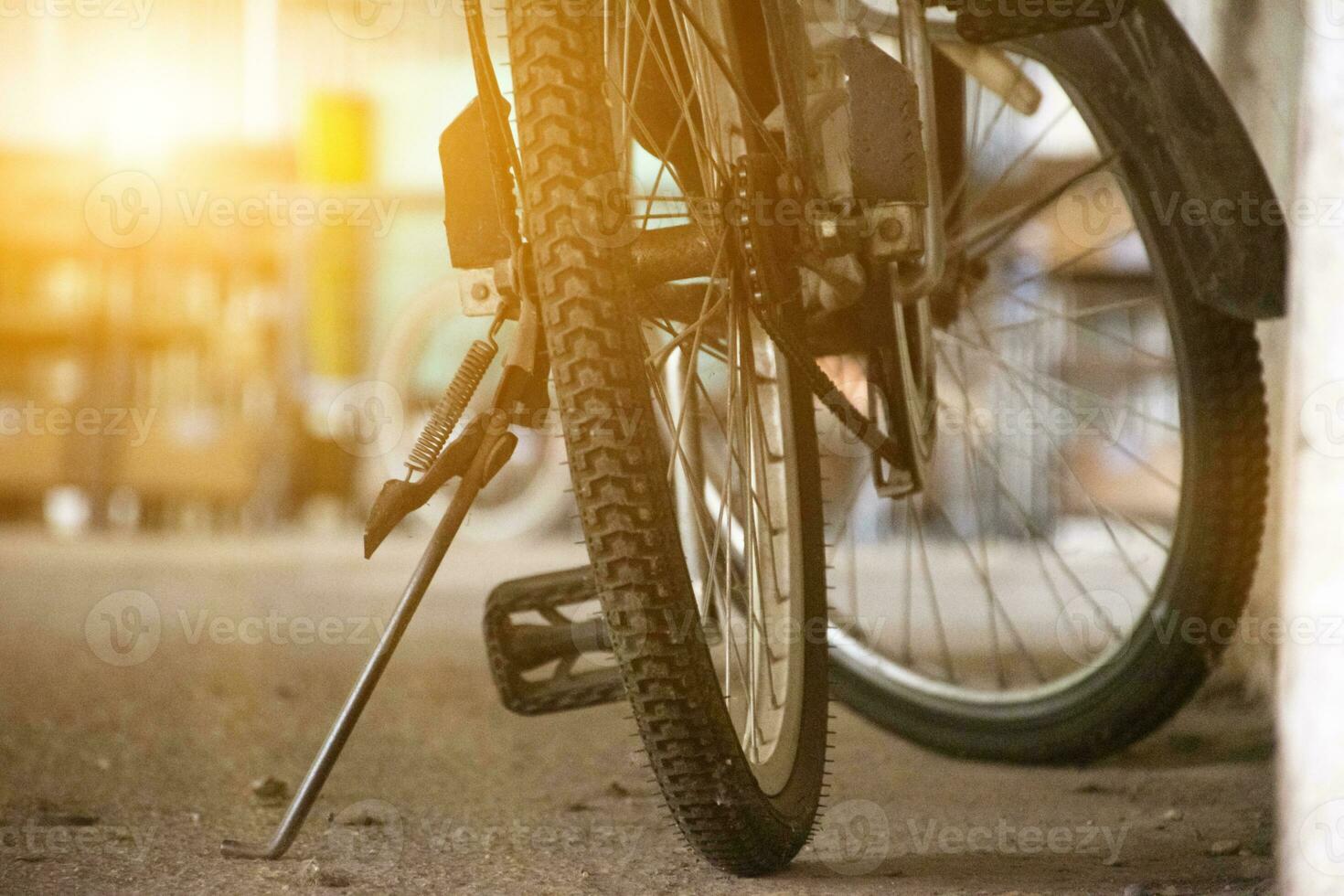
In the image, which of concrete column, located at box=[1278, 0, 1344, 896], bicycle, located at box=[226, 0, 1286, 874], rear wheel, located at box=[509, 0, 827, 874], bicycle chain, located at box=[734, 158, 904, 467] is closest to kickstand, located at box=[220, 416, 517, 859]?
bicycle, located at box=[226, 0, 1286, 874]

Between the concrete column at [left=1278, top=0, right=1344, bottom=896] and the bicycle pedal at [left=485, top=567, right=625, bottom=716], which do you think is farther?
the bicycle pedal at [left=485, top=567, right=625, bottom=716]

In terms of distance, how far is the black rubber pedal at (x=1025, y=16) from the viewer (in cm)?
135

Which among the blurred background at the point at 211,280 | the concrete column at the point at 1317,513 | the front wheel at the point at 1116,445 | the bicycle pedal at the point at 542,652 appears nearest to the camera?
the concrete column at the point at 1317,513

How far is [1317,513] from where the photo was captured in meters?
0.84

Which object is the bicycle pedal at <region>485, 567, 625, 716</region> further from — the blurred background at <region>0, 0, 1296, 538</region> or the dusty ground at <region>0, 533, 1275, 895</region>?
the blurred background at <region>0, 0, 1296, 538</region>

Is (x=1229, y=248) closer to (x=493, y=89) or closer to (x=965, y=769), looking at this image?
(x=965, y=769)

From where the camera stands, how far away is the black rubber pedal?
4.42ft

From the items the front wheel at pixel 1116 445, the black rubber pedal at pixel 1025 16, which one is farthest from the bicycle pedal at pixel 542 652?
the black rubber pedal at pixel 1025 16

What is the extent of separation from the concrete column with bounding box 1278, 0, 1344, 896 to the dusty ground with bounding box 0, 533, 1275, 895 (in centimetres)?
29

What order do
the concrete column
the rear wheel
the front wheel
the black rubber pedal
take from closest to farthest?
the concrete column → the rear wheel → the black rubber pedal → the front wheel

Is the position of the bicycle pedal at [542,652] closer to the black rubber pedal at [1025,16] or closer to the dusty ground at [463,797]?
the dusty ground at [463,797]

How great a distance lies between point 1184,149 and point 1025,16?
0.25 meters

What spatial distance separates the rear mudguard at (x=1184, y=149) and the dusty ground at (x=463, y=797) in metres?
0.58

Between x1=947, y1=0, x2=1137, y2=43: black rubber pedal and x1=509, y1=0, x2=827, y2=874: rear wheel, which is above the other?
x1=947, y1=0, x2=1137, y2=43: black rubber pedal
